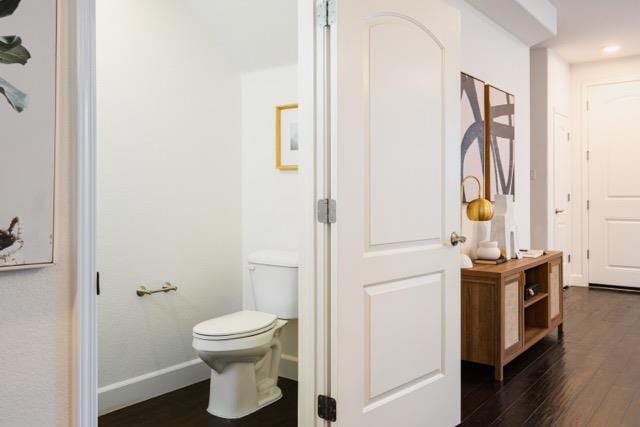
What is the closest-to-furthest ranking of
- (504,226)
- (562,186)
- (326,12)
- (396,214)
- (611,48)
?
(326,12) < (396,214) < (504,226) < (611,48) < (562,186)

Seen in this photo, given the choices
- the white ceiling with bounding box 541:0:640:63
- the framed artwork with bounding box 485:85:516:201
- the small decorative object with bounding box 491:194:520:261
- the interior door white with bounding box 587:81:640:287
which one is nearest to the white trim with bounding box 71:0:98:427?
the small decorative object with bounding box 491:194:520:261

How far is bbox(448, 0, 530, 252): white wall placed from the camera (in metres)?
3.67

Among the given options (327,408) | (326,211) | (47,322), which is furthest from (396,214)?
(47,322)

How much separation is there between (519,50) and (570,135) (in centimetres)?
204

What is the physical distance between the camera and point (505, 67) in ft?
14.1

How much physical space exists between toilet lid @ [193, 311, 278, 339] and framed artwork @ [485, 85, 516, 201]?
6.52 feet

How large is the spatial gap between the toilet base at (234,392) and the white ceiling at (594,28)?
3581mm

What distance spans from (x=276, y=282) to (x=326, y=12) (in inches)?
60.0

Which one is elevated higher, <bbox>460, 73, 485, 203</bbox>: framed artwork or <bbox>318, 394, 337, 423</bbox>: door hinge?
<bbox>460, 73, 485, 203</bbox>: framed artwork

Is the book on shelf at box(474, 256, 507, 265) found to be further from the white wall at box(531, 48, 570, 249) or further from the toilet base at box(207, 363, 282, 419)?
the white wall at box(531, 48, 570, 249)

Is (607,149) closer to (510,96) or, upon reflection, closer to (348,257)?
(510,96)

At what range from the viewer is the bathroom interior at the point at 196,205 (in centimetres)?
268

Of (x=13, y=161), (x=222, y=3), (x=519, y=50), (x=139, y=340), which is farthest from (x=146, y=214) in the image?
(x=519, y=50)

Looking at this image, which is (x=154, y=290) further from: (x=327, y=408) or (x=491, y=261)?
(x=491, y=261)
